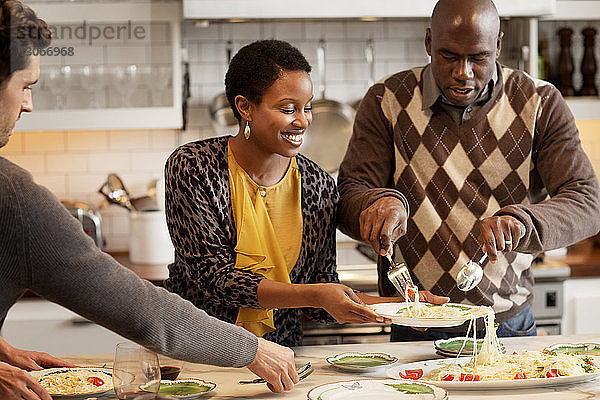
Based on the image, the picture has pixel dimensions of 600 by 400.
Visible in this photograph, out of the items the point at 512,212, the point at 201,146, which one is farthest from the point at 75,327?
the point at 512,212

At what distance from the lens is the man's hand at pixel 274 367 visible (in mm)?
1674

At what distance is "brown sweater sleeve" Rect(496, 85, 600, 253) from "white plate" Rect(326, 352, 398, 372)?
0.46 m

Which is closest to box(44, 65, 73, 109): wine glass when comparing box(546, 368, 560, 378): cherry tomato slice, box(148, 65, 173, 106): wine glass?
box(148, 65, 173, 106): wine glass

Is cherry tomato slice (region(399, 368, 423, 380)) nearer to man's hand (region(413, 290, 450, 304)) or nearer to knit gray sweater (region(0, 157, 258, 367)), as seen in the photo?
man's hand (region(413, 290, 450, 304))

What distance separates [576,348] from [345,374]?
584mm

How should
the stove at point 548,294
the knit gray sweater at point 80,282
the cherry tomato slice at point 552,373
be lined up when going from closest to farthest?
the knit gray sweater at point 80,282
the cherry tomato slice at point 552,373
the stove at point 548,294

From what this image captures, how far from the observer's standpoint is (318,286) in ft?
6.38

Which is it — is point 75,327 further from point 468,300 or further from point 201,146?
point 468,300

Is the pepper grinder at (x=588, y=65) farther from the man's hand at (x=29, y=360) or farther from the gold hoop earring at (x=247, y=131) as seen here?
the man's hand at (x=29, y=360)

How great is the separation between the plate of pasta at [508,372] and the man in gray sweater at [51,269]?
492 millimetres

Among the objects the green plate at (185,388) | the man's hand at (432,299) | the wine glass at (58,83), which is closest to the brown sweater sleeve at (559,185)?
the man's hand at (432,299)

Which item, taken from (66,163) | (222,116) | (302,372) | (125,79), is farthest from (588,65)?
(302,372)

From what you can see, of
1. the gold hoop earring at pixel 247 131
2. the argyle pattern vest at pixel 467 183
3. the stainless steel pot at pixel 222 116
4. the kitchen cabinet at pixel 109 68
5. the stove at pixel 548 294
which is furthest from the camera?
the stainless steel pot at pixel 222 116

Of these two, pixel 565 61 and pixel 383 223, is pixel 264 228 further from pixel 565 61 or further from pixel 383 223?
pixel 565 61
